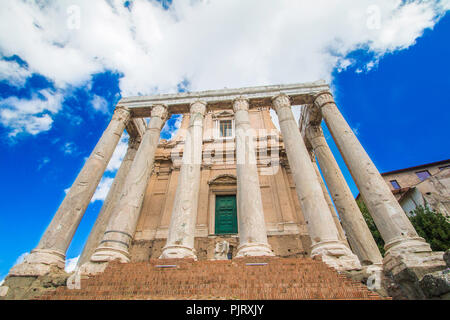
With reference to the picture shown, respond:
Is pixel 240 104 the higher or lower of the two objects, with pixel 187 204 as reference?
higher

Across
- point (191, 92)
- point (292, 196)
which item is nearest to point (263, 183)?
point (292, 196)

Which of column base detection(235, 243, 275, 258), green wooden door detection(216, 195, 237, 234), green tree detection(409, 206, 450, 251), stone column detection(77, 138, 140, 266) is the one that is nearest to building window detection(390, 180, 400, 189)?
green tree detection(409, 206, 450, 251)

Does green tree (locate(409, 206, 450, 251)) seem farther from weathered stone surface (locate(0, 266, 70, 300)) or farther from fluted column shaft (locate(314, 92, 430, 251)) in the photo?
weathered stone surface (locate(0, 266, 70, 300))

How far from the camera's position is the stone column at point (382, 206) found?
6516 millimetres

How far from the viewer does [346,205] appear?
11.7m

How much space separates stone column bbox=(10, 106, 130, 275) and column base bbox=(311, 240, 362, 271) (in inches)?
349

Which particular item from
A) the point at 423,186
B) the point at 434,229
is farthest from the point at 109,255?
the point at 423,186

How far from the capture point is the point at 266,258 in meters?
→ 7.32

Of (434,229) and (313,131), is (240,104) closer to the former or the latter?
(313,131)

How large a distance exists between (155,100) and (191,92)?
2.20 m

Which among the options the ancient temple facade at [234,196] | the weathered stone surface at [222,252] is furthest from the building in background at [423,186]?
the weathered stone surface at [222,252]

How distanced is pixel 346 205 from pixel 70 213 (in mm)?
12393

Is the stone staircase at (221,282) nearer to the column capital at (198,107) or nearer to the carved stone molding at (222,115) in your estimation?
the column capital at (198,107)
